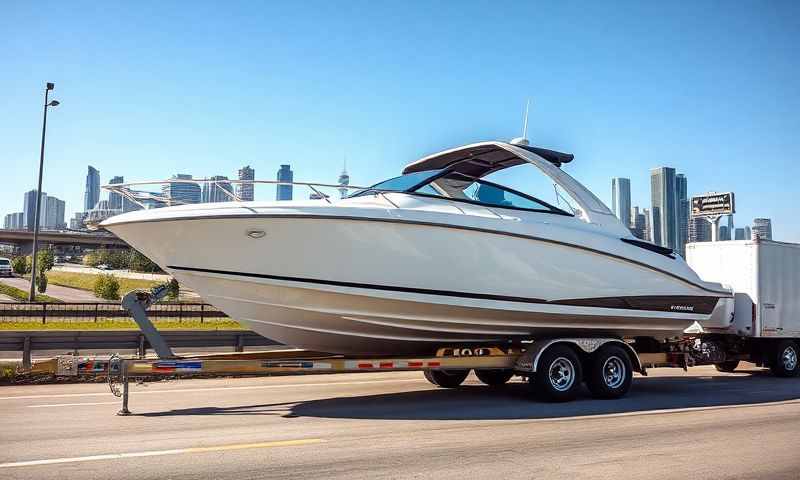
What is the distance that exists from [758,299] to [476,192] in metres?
6.21

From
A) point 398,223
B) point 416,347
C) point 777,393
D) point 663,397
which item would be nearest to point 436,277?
point 398,223

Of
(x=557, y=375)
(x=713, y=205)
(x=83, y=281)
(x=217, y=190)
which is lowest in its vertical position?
(x=557, y=375)

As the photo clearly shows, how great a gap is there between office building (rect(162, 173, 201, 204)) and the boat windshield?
9.10ft

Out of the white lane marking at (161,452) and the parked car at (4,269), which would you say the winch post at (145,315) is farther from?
the parked car at (4,269)

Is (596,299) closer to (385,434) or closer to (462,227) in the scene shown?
(462,227)

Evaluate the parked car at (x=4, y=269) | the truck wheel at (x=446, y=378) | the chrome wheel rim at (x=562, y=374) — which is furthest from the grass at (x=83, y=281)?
the chrome wheel rim at (x=562, y=374)

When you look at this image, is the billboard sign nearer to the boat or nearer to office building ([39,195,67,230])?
the boat

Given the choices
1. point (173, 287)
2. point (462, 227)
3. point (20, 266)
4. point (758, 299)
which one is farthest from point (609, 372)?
point (20, 266)

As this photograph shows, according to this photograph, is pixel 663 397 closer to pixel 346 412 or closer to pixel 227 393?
pixel 346 412

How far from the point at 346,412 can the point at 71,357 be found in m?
3.14

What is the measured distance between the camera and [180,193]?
815 centimetres

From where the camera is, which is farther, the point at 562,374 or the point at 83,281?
the point at 83,281

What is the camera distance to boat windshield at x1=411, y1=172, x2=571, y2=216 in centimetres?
878

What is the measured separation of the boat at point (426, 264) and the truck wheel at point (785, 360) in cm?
322
